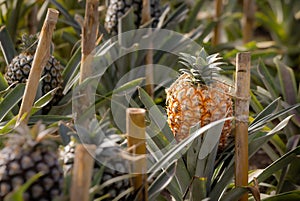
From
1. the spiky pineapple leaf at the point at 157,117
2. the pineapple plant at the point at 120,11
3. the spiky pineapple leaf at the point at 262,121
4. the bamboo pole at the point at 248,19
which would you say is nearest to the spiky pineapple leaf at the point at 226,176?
the spiky pineapple leaf at the point at 262,121

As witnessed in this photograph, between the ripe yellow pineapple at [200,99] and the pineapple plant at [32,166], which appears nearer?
the pineapple plant at [32,166]

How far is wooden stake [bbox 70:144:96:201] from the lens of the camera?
0.76m

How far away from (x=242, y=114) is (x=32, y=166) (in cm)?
43

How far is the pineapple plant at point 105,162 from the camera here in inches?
34.1

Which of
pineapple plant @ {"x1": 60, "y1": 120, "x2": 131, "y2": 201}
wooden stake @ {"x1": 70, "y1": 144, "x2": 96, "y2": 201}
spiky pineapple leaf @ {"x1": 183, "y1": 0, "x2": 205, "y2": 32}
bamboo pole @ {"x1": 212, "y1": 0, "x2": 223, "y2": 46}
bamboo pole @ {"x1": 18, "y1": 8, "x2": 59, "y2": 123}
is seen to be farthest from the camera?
bamboo pole @ {"x1": 212, "y1": 0, "x2": 223, "y2": 46}

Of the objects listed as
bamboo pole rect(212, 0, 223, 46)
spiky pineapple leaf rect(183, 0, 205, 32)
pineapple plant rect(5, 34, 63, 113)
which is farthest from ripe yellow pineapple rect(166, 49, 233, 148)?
bamboo pole rect(212, 0, 223, 46)

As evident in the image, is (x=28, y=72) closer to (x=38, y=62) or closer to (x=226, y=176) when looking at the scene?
(x=38, y=62)

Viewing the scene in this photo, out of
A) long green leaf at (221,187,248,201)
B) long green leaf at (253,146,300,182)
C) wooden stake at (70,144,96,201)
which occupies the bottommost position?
long green leaf at (221,187,248,201)

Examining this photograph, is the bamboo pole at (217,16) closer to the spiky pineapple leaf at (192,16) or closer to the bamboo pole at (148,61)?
the spiky pineapple leaf at (192,16)

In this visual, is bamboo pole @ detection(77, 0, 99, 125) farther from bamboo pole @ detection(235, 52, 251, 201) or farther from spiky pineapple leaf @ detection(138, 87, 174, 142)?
bamboo pole @ detection(235, 52, 251, 201)

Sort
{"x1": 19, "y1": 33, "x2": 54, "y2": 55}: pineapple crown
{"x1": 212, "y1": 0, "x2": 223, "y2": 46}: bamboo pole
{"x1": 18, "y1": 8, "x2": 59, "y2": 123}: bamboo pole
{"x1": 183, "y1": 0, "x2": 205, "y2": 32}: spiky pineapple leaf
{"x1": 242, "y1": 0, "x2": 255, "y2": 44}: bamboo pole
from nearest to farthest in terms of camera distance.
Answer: {"x1": 18, "y1": 8, "x2": 59, "y2": 123}: bamboo pole, {"x1": 19, "y1": 33, "x2": 54, "y2": 55}: pineapple crown, {"x1": 183, "y1": 0, "x2": 205, "y2": 32}: spiky pineapple leaf, {"x1": 212, "y1": 0, "x2": 223, "y2": 46}: bamboo pole, {"x1": 242, "y1": 0, "x2": 255, "y2": 44}: bamboo pole

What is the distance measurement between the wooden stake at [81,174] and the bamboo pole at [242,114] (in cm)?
39

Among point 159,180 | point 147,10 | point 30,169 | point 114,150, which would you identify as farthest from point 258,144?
point 147,10

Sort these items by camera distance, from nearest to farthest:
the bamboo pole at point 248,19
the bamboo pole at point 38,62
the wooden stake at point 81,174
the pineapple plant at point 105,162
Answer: the wooden stake at point 81,174
the pineapple plant at point 105,162
the bamboo pole at point 38,62
the bamboo pole at point 248,19
